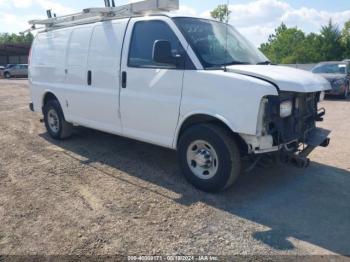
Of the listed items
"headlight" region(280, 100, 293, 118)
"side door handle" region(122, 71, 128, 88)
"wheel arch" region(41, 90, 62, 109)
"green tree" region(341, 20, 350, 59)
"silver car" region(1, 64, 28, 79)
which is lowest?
"silver car" region(1, 64, 28, 79)

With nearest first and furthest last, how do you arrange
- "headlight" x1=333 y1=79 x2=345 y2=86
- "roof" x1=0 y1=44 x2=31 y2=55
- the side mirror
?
1. the side mirror
2. "headlight" x1=333 y1=79 x2=345 y2=86
3. "roof" x1=0 y1=44 x2=31 y2=55

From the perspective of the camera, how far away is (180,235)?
3.74m

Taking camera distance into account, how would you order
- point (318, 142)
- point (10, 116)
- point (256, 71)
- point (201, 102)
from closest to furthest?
point (256, 71) → point (201, 102) → point (318, 142) → point (10, 116)

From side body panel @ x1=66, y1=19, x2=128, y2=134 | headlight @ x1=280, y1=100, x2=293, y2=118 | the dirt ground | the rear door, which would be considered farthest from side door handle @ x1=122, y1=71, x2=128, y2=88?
headlight @ x1=280, y1=100, x2=293, y2=118

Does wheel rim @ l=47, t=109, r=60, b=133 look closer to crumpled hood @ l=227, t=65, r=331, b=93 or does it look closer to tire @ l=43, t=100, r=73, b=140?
tire @ l=43, t=100, r=73, b=140

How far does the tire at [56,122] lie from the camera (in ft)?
24.3

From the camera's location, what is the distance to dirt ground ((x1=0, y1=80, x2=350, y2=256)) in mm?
3584

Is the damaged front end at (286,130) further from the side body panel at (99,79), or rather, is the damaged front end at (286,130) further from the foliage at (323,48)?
the foliage at (323,48)

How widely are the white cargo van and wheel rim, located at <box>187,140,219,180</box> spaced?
0.04 feet

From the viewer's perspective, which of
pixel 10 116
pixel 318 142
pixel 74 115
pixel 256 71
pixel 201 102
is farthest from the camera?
pixel 10 116

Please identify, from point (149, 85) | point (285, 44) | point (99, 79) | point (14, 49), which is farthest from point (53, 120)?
point (285, 44)

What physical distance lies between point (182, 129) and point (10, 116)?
7.67 metres

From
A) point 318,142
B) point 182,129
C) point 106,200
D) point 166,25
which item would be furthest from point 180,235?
point 166,25

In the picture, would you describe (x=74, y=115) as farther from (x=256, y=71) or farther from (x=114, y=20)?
(x=256, y=71)
